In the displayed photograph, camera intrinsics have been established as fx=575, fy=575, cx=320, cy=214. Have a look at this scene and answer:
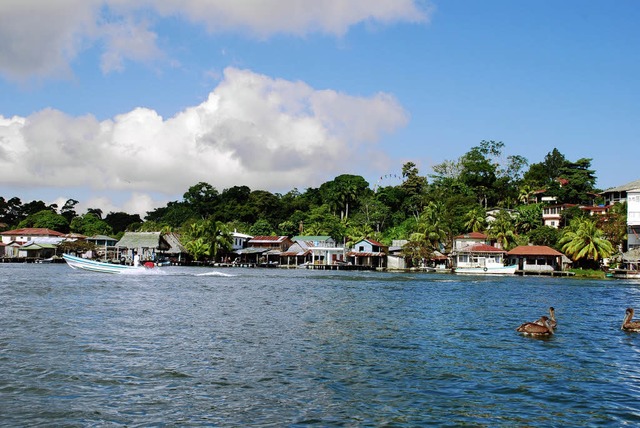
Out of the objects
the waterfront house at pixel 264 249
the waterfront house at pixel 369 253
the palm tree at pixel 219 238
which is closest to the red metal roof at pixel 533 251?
the waterfront house at pixel 369 253

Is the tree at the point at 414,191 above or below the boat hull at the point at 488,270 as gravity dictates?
above

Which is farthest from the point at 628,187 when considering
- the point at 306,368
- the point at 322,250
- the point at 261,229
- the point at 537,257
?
the point at 306,368

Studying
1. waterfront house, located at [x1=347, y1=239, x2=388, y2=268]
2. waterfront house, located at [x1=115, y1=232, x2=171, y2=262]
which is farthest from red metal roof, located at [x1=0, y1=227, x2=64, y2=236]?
waterfront house, located at [x1=347, y1=239, x2=388, y2=268]

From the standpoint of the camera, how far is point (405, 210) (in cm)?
11681

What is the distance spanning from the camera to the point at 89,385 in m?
13.3

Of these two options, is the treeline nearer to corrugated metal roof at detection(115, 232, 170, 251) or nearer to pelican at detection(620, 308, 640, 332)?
corrugated metal roof at detection(115, 232, 170, 251)

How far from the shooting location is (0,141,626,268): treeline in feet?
300

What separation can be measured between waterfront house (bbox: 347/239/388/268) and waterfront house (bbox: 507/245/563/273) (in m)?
22.6

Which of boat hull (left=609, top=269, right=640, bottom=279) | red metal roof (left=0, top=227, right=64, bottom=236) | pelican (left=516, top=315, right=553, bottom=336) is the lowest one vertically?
pelican (left=516, top=315, right=553, bottom=336)

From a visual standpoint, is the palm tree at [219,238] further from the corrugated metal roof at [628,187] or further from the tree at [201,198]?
the corrugated metal roof at [628,187]

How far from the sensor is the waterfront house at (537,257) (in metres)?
81.6

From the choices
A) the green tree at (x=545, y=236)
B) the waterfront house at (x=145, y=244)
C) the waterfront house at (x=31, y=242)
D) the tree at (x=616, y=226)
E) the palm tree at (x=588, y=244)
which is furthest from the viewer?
the waterfront house at (x=31, y=242)

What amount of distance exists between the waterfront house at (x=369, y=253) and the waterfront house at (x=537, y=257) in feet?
74.3

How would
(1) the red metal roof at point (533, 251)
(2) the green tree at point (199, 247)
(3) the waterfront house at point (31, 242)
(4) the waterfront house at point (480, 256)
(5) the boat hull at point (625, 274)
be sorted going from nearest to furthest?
(5) the boat hull at point (625, 274) → (1) the red metal roof at point (533, 251) → (4) the waterfront house at point (480, 256) → (2) the green tree at point (199, 247) → (3) the waterfront house at point (31, 242)
